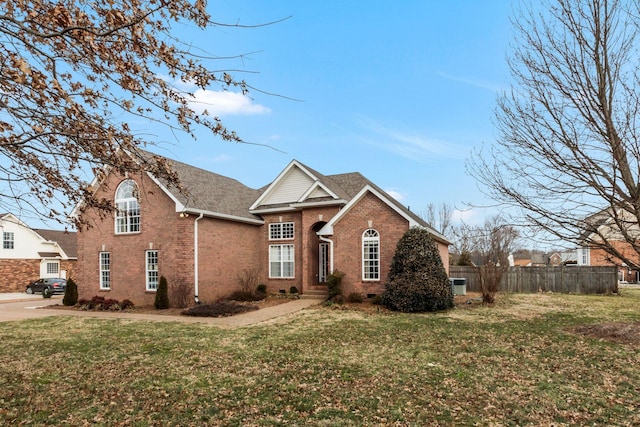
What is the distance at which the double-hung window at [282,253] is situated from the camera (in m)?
21.1

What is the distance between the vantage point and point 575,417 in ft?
16.9

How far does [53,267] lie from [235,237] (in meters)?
26.1

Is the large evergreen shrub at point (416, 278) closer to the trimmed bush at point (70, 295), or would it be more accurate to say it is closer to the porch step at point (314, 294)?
the porch step at point (314, 294)

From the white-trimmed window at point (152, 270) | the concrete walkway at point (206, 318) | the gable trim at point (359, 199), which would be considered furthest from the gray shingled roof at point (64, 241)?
the gable trim at point (359, 199)

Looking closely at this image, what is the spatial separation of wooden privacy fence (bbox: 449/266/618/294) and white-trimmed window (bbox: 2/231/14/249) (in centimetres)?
3698

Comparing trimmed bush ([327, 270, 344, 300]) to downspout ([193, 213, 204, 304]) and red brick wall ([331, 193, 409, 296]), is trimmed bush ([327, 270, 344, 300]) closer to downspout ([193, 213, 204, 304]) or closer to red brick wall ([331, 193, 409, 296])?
red brick wall ([331, 193, 409, 296])

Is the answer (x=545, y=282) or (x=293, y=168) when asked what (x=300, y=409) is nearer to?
(x=293, y=168)

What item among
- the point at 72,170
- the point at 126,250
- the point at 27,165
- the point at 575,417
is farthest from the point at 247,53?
the point at 126,250

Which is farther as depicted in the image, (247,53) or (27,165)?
(27,165)

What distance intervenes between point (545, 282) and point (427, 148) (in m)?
14.8

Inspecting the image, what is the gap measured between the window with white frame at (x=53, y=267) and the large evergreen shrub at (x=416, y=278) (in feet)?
111

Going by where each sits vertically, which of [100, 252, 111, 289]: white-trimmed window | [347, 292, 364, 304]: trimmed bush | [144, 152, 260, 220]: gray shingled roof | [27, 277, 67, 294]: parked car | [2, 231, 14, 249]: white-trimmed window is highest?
[144, 152, 260, 220]: gray shingled roof

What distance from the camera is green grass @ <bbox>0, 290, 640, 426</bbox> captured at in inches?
208

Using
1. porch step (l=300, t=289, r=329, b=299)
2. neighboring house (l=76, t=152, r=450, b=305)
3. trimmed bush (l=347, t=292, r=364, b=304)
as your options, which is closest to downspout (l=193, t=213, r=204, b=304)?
neighboring house (l=76, t=152, r=450, b=305)
